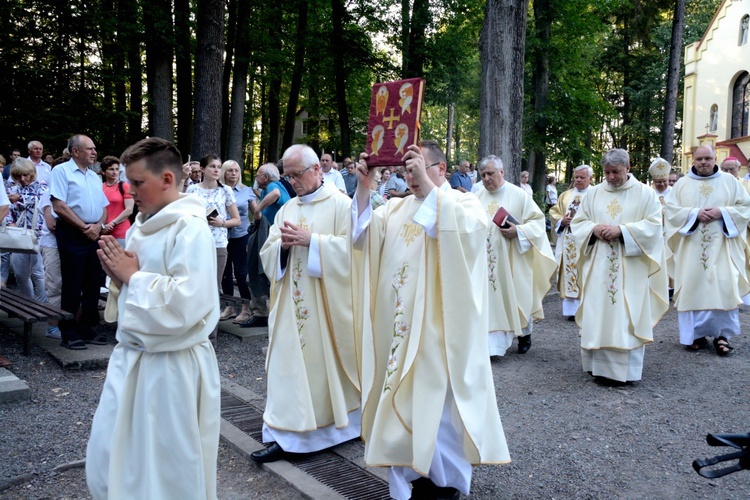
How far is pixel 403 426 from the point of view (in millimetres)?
3594

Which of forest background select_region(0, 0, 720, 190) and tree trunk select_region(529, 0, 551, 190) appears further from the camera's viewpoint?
tree trunk select_region(529, 0, 551, 190)

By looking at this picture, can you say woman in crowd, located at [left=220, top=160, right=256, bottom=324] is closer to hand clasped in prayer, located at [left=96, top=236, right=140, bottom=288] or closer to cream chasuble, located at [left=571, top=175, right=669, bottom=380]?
cream chasuble, located at [left=571, top=175, right=669, bottom=380]

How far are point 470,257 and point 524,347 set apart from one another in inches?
166

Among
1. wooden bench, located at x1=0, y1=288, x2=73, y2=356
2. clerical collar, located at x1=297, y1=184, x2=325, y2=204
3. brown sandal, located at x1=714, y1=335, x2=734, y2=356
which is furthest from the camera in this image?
brown sandal, located at x1=714, y1=335, x2=734, y2=356

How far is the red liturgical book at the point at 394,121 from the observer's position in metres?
3.62

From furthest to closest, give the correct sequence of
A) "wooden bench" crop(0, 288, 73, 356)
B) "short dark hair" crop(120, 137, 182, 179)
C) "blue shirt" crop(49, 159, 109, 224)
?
"blue shirt" crop(49, 159, 109, 224), "wooden bench" crop(0, 288, 73, 356), "short dark hair" crop(120, 137, 182, 179)

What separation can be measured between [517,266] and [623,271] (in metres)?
1.41

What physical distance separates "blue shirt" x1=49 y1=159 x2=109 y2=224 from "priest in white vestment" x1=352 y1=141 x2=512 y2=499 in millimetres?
4116

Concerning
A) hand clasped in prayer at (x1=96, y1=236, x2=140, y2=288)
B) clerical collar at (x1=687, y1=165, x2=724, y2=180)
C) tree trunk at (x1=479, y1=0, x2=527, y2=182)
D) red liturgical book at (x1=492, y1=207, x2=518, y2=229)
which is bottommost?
hand clasped in prayer at (x1=96, y1=236, x2=140, y2=288)

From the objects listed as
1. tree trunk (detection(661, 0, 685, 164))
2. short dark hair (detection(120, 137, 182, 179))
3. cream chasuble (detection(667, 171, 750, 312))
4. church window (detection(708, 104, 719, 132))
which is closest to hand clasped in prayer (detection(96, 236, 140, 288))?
short dark hair (detection(120, 137, 182, 179))

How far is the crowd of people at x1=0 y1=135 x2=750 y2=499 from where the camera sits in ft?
9.09

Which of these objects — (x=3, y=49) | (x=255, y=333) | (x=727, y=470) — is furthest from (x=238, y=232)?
(x=3, y=49)

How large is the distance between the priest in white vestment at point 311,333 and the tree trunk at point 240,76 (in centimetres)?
1192

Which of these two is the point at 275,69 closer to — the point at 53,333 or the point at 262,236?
the point at 262,236
